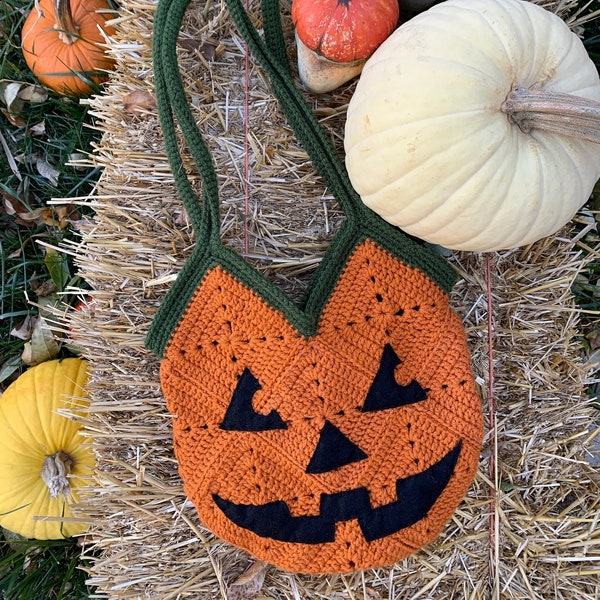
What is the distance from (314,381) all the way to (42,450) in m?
0.99

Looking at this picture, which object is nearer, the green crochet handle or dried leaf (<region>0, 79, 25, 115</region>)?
the green crochet handle

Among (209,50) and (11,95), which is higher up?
(209,50)

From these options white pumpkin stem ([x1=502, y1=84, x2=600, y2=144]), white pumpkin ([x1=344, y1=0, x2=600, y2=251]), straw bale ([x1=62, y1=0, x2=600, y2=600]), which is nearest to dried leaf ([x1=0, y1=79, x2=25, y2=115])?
straw bale ([x1=62, y1=0, x2=600, y2=600])

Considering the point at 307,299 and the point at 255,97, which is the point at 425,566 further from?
the point at 255,97

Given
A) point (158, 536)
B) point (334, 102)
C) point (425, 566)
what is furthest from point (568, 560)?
point (334, 102)

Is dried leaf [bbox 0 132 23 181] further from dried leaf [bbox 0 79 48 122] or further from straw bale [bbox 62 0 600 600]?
straw bale [bbox 62 0 600 600]

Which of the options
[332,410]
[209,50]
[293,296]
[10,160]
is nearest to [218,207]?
[293,296]

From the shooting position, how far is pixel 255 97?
156cm

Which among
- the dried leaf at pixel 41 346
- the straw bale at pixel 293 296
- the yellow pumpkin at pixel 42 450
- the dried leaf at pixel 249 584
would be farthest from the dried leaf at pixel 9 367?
the dried leaf at pixel 249 584

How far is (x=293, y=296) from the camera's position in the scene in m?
1.56

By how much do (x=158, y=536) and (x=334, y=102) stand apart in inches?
52.4

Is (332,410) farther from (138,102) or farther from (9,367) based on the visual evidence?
(9,367)

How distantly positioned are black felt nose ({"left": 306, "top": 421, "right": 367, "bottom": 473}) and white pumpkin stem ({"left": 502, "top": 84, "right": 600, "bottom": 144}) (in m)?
0.84

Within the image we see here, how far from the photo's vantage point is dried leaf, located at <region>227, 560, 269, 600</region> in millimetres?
1576
